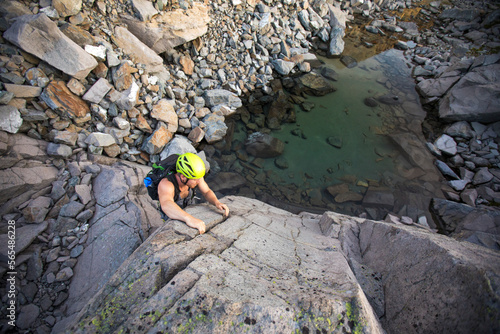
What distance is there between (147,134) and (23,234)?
3635 mm

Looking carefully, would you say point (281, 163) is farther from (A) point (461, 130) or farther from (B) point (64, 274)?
(A) point (461, 130)

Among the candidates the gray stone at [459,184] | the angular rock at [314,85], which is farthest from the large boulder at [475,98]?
the angular rock at [314,85]

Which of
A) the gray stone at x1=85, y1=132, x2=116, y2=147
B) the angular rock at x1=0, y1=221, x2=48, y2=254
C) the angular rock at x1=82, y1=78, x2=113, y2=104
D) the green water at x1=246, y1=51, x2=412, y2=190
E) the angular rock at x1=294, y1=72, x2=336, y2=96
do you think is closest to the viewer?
the angular rock at x1=0, y1=221, x2=48, y2=254

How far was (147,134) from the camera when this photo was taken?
6.72 m

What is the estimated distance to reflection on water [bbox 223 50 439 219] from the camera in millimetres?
7012

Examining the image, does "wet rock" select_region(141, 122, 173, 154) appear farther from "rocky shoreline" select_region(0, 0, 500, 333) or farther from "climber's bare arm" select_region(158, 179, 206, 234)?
"climber's bare arm" select_region(158, 179, 206, 234)

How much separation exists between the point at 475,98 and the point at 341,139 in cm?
577

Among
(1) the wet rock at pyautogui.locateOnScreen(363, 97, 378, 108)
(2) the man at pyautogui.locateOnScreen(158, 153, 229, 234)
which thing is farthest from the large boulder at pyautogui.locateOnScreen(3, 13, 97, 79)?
(1) the wet rock at pyautogui.locateOnScreen(363, 97, 378, 108)

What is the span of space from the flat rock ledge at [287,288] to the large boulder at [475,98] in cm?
921

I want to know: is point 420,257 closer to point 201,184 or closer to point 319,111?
point 201,184

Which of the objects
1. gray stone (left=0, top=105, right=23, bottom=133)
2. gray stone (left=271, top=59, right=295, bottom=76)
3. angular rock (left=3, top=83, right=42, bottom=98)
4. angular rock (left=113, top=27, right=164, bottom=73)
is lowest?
gray stone (left=271, top=59, right=295, bottom=76)

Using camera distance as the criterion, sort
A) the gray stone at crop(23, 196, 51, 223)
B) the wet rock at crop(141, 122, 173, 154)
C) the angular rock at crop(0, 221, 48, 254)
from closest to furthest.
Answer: the angular rock at crop(0, 221, 48, 254)
the gray stone at crop(23, 196, 51, 223)
the wet rock at crop(141, 122, 173, 154)

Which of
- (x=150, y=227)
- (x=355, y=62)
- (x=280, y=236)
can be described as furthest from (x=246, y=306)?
(x=355, y=62)

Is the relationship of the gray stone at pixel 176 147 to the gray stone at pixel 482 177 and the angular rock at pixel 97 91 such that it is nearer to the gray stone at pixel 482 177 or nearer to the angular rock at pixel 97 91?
the angular rock at pixel 97 91
